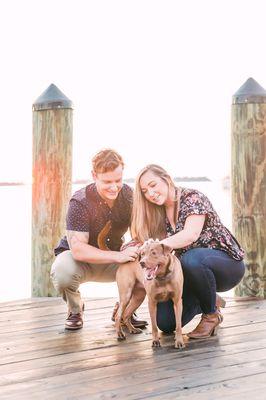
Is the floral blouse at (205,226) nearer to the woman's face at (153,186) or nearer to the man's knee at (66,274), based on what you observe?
the woman's face at (153,186)

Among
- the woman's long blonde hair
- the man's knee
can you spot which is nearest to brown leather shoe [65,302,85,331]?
the man's knee

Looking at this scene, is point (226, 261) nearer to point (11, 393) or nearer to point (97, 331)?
point (97, 331)

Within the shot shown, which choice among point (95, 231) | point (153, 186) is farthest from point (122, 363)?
point (95, 231)

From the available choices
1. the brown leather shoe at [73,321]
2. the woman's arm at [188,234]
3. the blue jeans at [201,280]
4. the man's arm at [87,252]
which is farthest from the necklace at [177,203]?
the brown leather shoe at [73,321]

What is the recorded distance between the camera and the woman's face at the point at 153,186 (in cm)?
403

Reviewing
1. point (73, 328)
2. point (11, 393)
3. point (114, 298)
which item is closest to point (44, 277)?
point (114, 298)

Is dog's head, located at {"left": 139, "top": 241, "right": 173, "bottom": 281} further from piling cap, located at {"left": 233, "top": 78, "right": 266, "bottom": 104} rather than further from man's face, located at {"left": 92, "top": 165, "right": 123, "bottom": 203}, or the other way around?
piling cap, located at {"left": 233, "top": 78, "right": 266, "bottom": 104}

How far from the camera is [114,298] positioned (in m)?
5.49

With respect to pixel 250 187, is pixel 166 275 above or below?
below

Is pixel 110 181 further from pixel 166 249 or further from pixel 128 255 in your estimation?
pixel 166 249

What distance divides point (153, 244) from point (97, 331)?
885 mm

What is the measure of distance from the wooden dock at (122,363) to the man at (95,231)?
Answer: 26 cm

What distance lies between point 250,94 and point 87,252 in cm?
190

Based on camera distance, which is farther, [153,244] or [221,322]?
[221,322]
